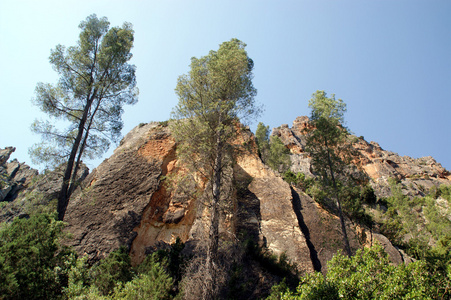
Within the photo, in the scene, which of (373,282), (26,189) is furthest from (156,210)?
(26,189)

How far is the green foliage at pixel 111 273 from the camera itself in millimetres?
9781

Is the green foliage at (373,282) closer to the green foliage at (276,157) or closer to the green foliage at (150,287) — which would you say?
the green foliage at (150,287)

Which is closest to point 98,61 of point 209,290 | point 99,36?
point 99,36

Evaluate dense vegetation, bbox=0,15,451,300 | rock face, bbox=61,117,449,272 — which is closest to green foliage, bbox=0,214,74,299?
dense vegetation, bbox=0,15,451,300

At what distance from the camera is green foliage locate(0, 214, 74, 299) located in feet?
24.8

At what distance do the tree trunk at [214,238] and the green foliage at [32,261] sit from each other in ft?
16.7

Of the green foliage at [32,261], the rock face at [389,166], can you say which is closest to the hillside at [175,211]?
the green foliage at [32,261]

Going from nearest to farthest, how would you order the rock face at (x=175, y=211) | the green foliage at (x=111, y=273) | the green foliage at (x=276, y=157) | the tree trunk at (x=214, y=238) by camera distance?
the tree trunk at (x=214, y=238), the green foliage at (x=111, y=273), the rock face at (x=175, y=211), the green foliage at (x=276, y=157)

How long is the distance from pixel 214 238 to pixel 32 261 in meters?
5.89

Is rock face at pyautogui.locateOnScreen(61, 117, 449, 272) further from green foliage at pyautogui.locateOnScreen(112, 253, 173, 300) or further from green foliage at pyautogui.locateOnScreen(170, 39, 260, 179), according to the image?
green foliage at pyautogui.locateOnScreen(112, 253, 173, 300)

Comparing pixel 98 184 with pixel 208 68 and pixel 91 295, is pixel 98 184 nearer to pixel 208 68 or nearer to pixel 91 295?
pixel 91 295

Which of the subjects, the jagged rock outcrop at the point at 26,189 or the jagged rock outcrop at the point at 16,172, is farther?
the jagged rock outcrop at the point at 16,172

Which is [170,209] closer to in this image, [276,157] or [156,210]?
[156,210]

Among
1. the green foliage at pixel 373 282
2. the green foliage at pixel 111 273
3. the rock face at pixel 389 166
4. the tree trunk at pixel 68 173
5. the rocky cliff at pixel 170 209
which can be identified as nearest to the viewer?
the green foliage at pixel 373 282
